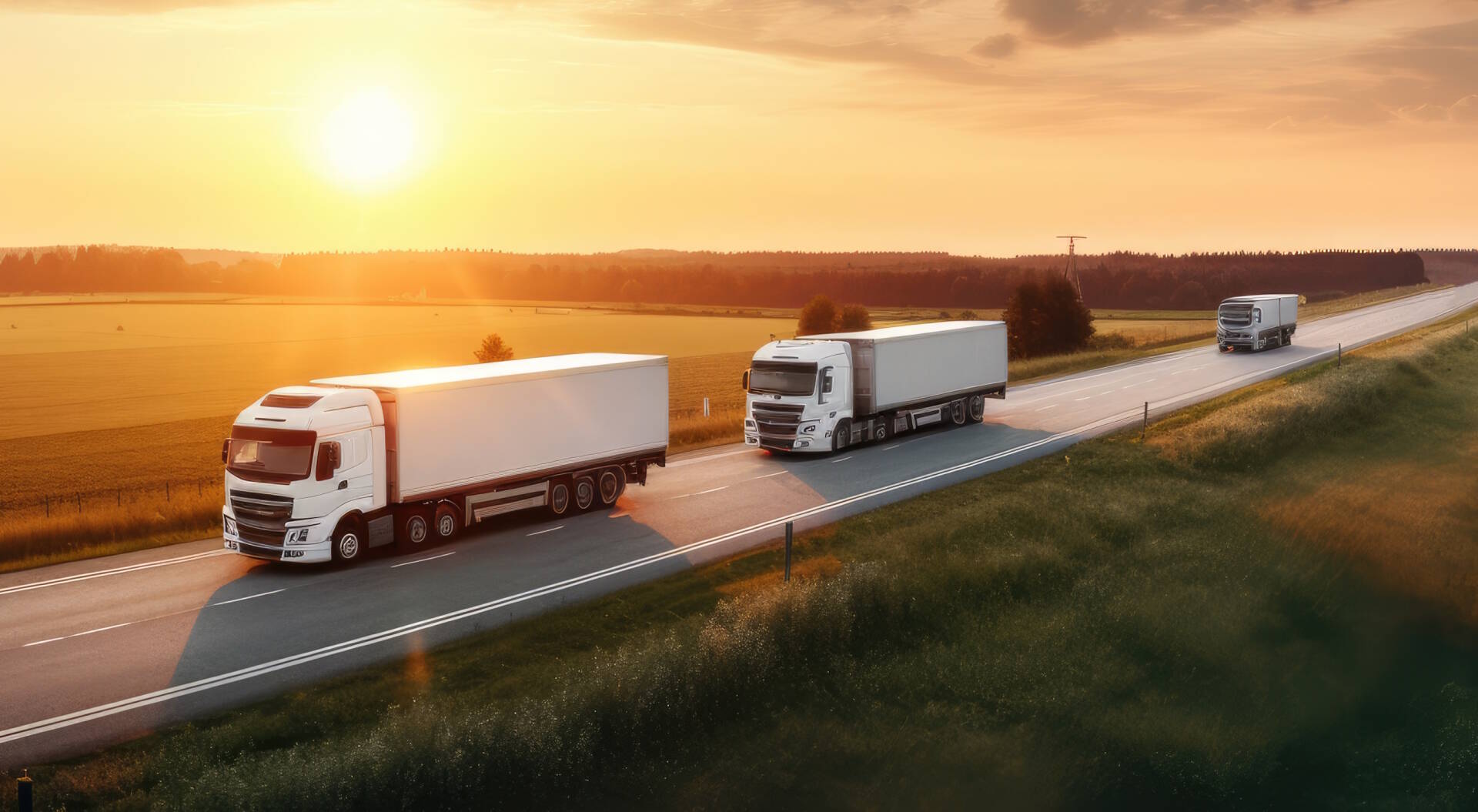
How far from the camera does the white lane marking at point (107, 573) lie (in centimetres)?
1864

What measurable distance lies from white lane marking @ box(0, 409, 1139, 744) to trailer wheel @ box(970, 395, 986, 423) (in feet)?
39.4

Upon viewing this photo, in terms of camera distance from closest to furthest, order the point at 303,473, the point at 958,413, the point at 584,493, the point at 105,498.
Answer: the point at 303,473 < the point at 584,493 < the point at 105,498 < the point at 958,413

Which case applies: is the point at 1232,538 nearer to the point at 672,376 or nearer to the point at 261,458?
the point at 261,458

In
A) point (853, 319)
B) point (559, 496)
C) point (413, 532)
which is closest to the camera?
point (413, 532)

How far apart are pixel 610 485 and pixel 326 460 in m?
6.97

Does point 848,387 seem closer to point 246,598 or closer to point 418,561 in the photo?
point 418,561

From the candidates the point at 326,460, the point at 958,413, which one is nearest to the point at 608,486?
the point at 326,460

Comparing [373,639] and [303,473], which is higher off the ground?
[303,473]

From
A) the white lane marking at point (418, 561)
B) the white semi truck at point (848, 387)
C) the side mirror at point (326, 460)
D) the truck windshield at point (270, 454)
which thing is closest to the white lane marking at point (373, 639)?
the white lane marking at point (418, 561)

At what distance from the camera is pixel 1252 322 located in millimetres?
60281

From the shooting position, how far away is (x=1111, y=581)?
20406 millimetres

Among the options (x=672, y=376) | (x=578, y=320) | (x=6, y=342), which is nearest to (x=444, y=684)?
(x=672, y=376)

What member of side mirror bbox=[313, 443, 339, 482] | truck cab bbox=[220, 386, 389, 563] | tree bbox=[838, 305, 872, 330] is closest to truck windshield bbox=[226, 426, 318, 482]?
truck cab bbox=[220, 386, 389, 563]

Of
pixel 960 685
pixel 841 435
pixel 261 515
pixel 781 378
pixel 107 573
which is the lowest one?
pixel 960 685
